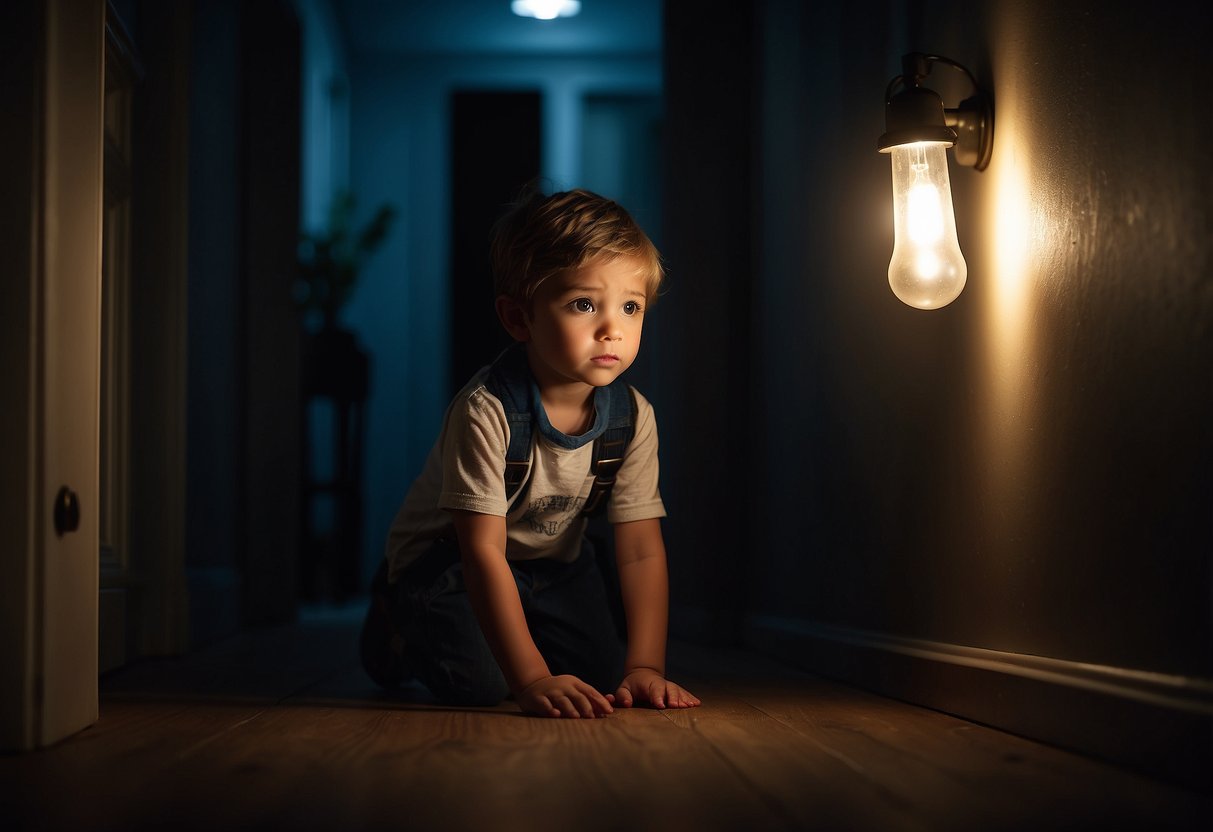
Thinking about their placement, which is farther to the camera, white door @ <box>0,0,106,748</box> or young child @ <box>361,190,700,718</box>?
young child @ <box>361,190,700,718</box>

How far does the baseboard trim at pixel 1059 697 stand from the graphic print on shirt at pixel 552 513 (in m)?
0.47

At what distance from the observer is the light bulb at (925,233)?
1.26 meters

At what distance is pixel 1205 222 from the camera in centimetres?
92

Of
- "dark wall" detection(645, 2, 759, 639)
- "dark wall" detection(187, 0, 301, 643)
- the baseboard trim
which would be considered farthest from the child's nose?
"dark wall" detection(187, 0, 301, 643)

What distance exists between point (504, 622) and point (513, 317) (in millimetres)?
406

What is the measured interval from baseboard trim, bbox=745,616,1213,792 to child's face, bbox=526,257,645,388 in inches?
21.6

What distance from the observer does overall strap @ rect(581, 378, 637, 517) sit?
153cm

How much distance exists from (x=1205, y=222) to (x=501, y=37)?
4.51 m

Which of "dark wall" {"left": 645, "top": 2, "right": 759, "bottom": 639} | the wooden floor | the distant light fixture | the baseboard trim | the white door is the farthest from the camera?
the distant light fixture

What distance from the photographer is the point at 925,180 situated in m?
1.29

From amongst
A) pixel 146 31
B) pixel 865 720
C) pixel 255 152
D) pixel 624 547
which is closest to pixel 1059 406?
pixel 865 720

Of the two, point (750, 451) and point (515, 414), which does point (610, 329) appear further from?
point (750, 451)

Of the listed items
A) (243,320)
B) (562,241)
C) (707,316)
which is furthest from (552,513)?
(243,320)

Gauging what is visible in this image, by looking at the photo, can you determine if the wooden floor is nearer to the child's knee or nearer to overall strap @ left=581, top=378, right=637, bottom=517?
the child's knee
